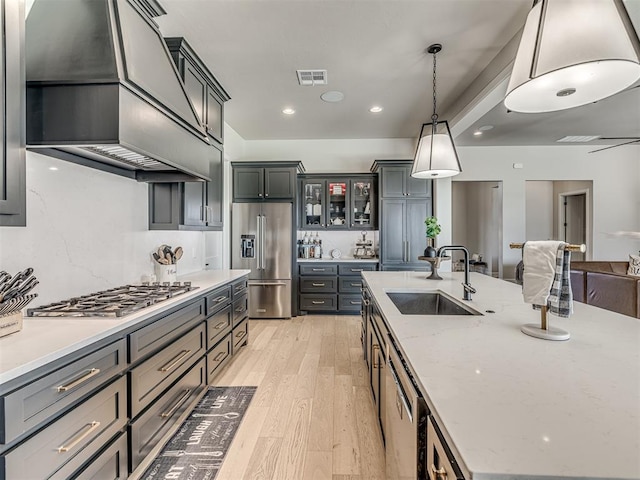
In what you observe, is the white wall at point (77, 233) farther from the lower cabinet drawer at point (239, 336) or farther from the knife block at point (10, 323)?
the lower cabinet drawer at point (239, 336)

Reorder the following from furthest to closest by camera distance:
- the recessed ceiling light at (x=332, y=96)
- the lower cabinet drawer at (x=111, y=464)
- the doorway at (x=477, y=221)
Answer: the doorway at (x=477, y=221)
the recessed ceiling light at (x=332, y=96)
the lower cabinet drawer at (x=111, y=464)

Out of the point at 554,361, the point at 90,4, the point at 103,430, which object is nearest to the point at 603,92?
the point at 554,361

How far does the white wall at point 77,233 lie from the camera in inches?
67.4

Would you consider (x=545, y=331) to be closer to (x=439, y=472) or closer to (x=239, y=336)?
(x=439, y=472)

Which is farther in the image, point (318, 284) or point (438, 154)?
point (318, 284)

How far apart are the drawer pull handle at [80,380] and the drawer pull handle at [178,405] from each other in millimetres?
692

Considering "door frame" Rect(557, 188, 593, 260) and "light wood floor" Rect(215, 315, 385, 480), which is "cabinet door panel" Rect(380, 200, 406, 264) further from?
"door frame" Rect(557, 188, 593, 260)

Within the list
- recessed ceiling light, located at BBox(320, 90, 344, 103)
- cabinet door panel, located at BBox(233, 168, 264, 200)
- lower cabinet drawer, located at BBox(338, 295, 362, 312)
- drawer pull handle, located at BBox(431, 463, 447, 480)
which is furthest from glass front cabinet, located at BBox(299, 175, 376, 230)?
drawer pull handle, located at BBox(431, 463, 447, 480)

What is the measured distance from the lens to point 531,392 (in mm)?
832

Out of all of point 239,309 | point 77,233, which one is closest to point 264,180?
point 239,309

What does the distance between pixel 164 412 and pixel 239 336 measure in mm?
1448

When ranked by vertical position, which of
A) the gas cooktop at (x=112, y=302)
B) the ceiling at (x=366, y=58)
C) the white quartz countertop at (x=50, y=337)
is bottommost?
the white quartz countertop at (x=50, y=337)

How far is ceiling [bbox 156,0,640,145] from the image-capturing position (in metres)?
2.29

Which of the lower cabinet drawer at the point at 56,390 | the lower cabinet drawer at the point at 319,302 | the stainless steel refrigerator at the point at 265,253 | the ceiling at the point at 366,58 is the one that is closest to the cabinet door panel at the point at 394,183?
the ceiling at the point at 366,58
